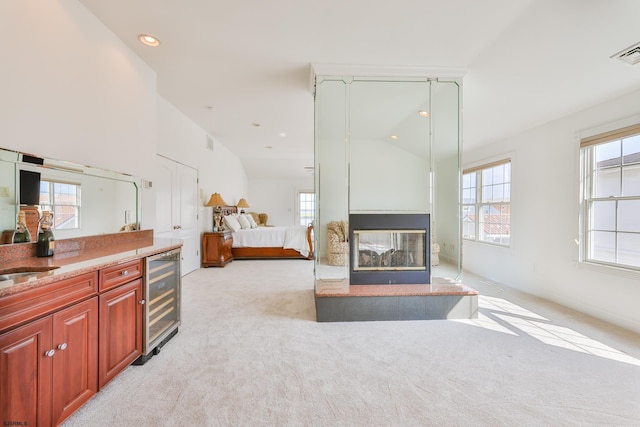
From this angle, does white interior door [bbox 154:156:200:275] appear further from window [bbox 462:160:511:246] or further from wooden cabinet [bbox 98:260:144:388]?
window [bbox 462:160:511:246]

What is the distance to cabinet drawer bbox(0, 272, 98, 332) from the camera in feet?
3.60

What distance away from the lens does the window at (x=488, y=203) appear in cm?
436

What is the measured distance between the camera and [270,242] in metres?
6.14

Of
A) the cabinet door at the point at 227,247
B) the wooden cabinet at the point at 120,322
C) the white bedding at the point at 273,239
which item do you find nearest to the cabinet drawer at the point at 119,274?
the wooden cabinet at the point at 120,322

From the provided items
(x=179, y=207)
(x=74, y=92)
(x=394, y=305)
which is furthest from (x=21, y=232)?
(x=394, y=305)

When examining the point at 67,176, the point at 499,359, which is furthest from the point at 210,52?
the point at 499,359

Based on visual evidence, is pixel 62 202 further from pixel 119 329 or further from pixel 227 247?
pixel 227 247

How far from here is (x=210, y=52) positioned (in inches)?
104

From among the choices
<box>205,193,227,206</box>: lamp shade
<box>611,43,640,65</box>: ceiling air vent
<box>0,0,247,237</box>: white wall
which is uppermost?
<box>611,43,640,65</box>: ceiling air vent

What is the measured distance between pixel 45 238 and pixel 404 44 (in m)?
3.18

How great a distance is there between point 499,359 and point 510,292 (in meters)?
2.19

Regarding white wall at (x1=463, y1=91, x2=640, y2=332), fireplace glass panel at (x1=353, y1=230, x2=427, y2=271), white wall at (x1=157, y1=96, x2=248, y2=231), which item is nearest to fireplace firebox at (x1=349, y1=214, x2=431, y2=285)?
fireplace glass panel at (x1=353, y1=230, x2=427, y2=271)

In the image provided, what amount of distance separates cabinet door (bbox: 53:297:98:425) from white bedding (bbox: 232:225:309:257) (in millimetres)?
4548

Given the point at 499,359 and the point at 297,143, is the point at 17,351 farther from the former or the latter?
the point at 297,143
